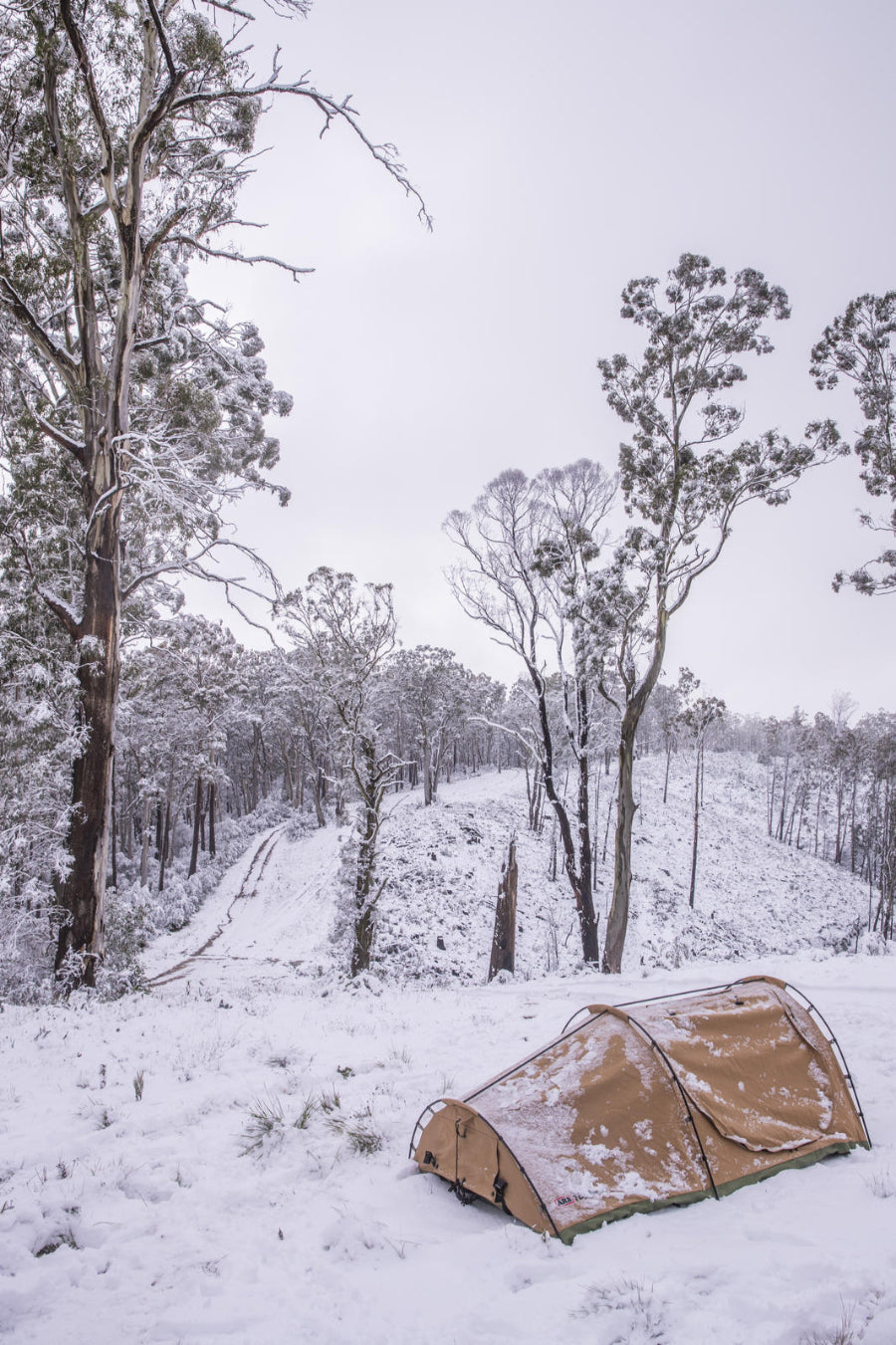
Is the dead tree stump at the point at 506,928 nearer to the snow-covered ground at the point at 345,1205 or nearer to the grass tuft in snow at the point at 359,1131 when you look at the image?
the snow-covered ground at the point at 345,1205

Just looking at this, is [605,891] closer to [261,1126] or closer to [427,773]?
[427,773]

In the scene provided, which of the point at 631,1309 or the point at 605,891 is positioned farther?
the point at 605,891

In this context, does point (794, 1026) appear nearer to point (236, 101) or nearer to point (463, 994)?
point (463, 994)

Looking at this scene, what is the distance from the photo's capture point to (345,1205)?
171 inches

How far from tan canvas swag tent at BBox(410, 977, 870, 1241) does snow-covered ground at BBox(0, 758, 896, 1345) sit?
0.57ft

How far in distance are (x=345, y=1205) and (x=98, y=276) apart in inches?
503

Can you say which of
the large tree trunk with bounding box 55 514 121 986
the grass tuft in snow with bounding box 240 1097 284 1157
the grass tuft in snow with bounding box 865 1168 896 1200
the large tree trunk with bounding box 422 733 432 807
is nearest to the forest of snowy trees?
the large tree trunk with bounding box 55 514 121 986

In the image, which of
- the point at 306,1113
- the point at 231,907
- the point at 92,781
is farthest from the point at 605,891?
the point at 306,1113

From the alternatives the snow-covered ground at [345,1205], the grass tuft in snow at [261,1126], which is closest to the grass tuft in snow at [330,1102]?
the snow-covered ground at [345,1205]

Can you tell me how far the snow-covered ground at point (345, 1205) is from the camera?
10.5 feet

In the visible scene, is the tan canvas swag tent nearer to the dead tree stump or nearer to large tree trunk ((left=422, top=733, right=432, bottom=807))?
the dead tree stump

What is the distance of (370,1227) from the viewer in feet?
13.3

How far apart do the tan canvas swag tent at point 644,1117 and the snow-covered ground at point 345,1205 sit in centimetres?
17

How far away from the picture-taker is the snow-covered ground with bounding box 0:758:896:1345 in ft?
10.5
